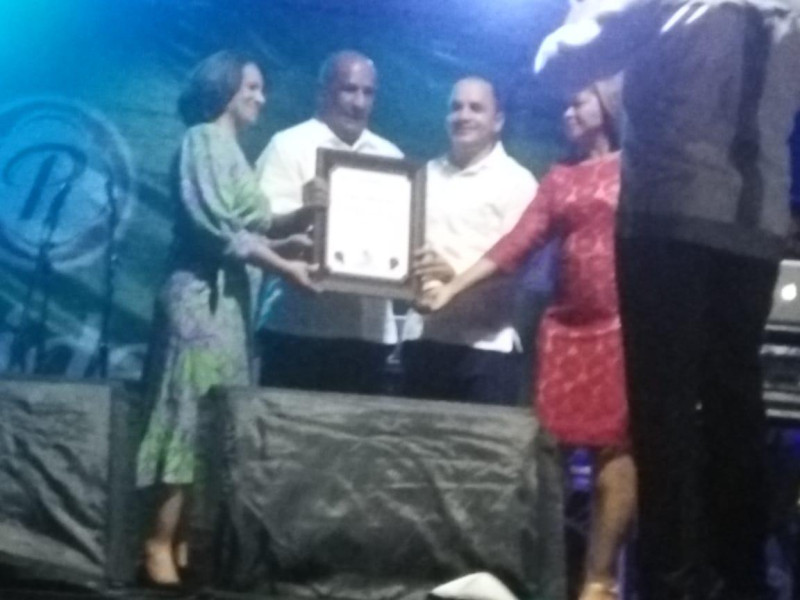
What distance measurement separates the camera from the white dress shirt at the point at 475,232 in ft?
9.08

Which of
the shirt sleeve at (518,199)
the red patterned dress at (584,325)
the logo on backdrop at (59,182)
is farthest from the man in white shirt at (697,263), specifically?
the logo on backdrop at (59,182)

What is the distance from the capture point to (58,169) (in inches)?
109

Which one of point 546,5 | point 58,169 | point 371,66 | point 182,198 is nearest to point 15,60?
point 58,169

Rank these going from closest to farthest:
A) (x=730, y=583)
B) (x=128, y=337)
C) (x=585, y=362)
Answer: (x=730, y=583), (x=585, y=362), (x=128, y=337)

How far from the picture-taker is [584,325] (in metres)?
2.58

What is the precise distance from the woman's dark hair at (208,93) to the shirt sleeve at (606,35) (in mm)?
1037

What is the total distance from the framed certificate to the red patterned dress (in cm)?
29

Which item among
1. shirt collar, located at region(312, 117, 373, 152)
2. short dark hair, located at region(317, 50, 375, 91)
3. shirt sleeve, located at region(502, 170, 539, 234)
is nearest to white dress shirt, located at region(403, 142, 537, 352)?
shirt sleeve, located at region(502, 170, 539, 234)

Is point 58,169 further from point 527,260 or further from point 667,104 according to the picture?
point 667,104

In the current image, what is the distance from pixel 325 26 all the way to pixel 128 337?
27.8 inches

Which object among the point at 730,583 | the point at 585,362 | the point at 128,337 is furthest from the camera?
the point at 128,337

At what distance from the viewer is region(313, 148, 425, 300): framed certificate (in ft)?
8.97

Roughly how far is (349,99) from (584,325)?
0.65 m

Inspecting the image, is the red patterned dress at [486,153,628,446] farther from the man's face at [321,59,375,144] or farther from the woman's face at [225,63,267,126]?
the woman's face at [225,63,267,126]
